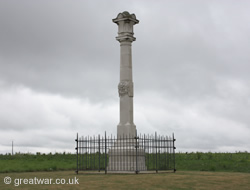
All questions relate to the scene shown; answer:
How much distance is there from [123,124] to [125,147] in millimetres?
1716

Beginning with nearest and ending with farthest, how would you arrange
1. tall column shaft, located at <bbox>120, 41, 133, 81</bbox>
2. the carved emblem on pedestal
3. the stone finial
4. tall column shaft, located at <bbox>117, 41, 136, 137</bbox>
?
tall column shaft, located at <bbox>117, 41, 136, 137</bbox> < the carved emblem on pedestal < tall column shaft, located at <bbox>120, 41, 133, 81</bbox> < the stone finial

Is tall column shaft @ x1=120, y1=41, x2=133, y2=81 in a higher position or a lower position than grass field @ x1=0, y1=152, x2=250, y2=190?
higher

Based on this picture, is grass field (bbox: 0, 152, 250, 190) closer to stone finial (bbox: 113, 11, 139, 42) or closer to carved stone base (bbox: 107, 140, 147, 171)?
carved stone base (bbox: 107, 140, 147, 171)

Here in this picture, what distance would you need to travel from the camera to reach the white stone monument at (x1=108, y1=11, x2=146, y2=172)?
76.8 feet

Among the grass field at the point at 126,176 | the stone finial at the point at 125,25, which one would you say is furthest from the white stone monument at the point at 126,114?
the grass field at the point at 126,176

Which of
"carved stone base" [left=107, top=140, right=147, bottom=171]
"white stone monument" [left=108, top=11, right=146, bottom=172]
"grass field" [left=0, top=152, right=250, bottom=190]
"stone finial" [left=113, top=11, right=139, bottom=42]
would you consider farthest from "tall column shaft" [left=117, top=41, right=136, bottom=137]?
"grass field" [left=0, top=152, right=250, bottom=190]

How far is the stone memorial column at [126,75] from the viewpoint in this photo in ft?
81.3

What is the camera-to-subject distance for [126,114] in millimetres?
24891

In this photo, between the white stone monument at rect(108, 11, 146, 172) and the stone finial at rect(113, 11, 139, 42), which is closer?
the white stone monument at rect(108, 11, 146, 172)

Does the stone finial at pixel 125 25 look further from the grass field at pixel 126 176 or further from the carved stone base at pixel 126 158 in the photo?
the grass field at pixel 126 176

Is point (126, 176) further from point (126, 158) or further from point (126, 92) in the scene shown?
point (126, 92)

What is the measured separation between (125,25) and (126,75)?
3.48 meters

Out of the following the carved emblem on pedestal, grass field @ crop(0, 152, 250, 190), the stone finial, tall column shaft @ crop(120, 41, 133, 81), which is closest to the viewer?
grass field @ crop(0, 152, 250, 190)

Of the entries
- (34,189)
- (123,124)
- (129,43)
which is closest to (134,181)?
(34,189)
